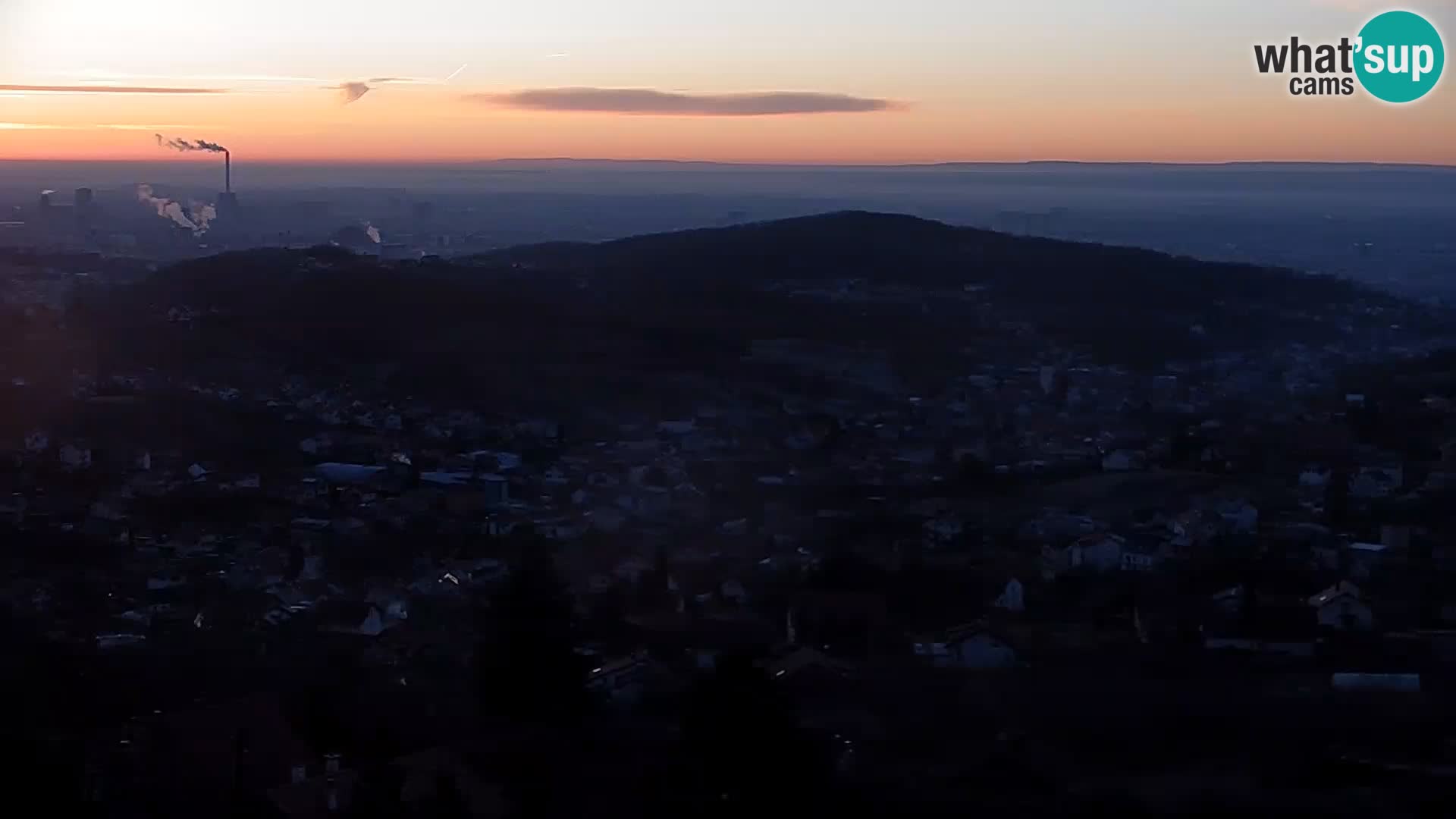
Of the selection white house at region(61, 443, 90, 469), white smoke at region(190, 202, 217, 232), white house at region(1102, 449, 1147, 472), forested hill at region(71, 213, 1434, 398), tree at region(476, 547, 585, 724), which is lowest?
white house at region(1102, 449, 1147, 472)

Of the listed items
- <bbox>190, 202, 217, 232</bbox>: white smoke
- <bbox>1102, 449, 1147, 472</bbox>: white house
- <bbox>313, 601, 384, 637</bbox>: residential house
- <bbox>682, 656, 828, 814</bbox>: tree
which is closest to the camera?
<bbox>682, 656, 828, 814</bbox>: tree

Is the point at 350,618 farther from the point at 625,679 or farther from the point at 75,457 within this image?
the point at 75,457

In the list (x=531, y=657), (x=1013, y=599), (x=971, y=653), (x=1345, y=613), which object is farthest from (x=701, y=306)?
(x=531, y=657)

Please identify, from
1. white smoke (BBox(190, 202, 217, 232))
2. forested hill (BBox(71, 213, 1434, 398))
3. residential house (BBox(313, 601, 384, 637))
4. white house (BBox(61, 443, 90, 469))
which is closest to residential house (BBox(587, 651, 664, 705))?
residential house (BBox(313, 601, 384, 637))

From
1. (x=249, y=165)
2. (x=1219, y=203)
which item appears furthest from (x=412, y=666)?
(x=1219, y=203)

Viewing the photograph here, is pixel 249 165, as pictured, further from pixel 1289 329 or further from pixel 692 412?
pixel 692 412

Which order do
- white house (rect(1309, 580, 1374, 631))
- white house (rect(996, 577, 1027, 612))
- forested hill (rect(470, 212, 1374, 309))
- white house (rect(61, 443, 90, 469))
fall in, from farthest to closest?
1. forested hill (rect(470, 212, 1374, 309))
2. white house (rect(61, 443, 90, 469))
3. white house (rect(996, 577, 1027, 612))
4. white house (rect(1309, 580, 1374, 631))

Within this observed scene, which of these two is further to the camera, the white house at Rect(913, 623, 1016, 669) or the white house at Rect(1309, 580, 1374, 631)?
the white house at Rect(1309, 580, 1374, 631)

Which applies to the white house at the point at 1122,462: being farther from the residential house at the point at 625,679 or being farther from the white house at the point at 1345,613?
the residential house at the point at 625,679

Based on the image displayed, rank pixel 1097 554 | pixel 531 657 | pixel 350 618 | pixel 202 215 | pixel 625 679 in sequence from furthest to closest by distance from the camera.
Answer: pixel 202 215 → pixel 1097 554 → pixel 350 618 → pixel 625 679 → pixel 531 657

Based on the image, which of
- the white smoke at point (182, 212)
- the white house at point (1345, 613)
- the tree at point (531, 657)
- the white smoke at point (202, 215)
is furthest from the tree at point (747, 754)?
the white smoke at point (202, 215)

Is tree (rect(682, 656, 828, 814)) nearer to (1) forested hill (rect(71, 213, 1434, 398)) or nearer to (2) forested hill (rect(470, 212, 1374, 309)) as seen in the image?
(1) forested hill (rect(71, 213, 1434, 398))
